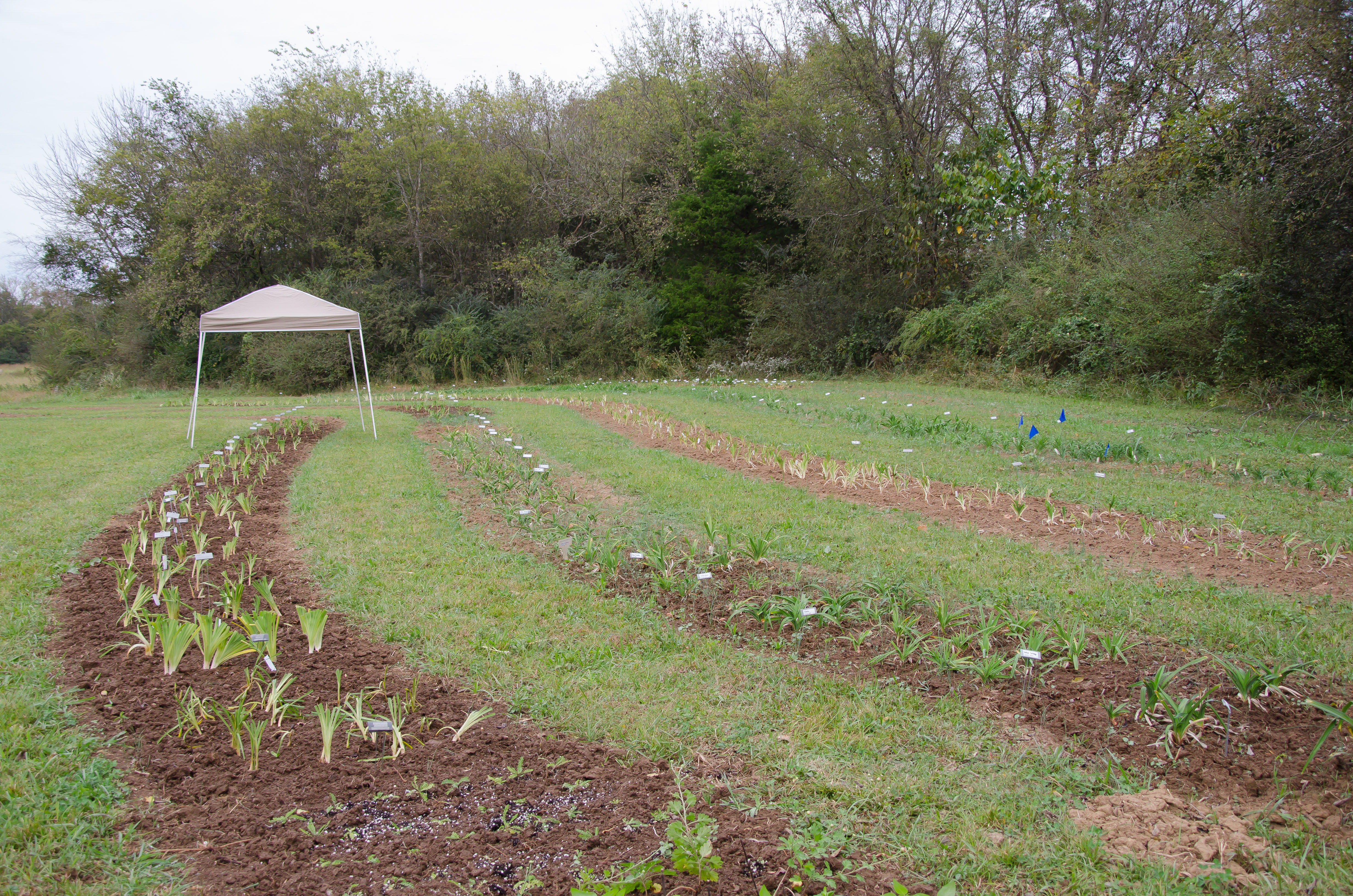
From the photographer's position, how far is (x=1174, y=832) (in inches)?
84.7

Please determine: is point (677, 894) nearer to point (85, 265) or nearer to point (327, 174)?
point (327, 174)

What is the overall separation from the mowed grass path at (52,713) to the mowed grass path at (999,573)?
334 cm

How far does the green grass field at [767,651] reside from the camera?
213 centimetres

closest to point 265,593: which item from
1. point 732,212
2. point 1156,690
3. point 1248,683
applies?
point 1156,690

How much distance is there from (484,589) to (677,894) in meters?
2.54

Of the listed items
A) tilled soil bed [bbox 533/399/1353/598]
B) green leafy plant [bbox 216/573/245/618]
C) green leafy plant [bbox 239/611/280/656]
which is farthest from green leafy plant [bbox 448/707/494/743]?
tilled soil bed [bbox 533/399/1353/598]

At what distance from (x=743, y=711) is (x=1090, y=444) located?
20.1 feet

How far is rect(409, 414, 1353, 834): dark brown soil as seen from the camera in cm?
236

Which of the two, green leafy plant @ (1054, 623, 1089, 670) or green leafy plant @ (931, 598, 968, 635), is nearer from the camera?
green leafy plant @ (1054, 623, 1089, 670)

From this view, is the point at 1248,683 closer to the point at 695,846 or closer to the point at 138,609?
the point at 695,846

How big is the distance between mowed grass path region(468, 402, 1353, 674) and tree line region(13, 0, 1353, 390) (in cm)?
833

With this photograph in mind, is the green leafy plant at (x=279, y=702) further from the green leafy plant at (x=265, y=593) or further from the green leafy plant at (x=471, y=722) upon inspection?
the green leafy plant at (x=471, y=722)

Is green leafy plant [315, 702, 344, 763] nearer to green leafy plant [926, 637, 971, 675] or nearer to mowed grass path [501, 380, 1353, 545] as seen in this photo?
green leafy plant [926, 637, 971, 675]

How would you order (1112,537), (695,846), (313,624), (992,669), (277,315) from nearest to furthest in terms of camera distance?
(695,846)
(992,669)
(313,624)
(1112,537)
(277,315)
